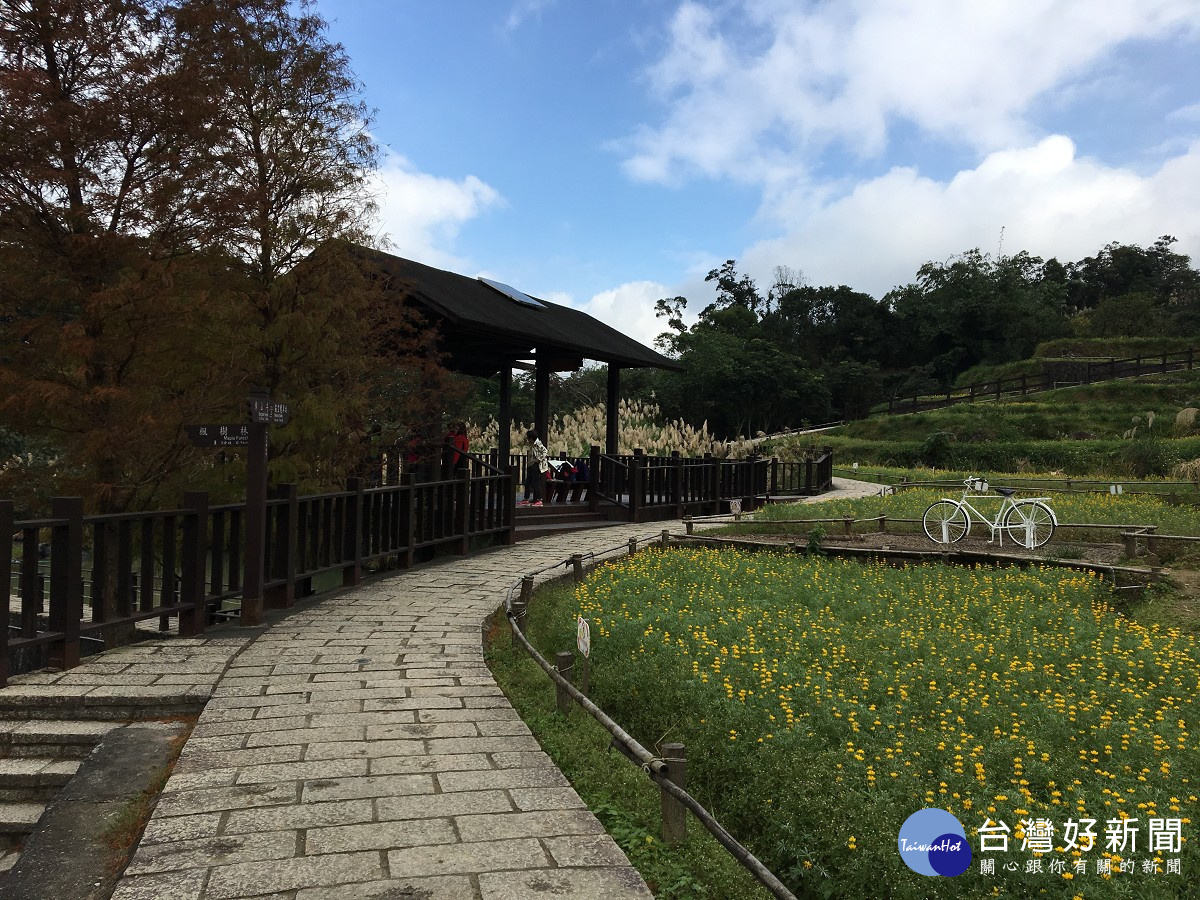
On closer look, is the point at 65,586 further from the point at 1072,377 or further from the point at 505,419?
the point at 1072,377

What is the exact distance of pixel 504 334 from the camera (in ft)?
43.9

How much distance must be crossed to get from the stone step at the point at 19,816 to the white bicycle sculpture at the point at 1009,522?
1082 centimetres

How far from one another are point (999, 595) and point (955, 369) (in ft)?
186

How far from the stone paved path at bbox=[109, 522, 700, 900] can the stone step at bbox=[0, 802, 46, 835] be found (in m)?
0.78

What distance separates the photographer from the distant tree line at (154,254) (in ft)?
21.8

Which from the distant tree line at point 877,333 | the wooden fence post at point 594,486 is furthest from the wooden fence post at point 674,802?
the distant tree line at point 877,333

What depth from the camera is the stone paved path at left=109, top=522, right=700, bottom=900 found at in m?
3.00

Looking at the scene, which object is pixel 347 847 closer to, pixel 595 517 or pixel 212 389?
pixel 212 389

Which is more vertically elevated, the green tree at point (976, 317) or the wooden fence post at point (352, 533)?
the green tree at point (976, 317)

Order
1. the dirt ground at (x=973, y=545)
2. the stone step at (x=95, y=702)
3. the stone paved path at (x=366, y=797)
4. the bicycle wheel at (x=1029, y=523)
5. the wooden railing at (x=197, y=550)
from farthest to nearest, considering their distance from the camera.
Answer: the bicycle wheel at (x=1029, y=523), the dirt ground at (x=973, y=545), the wooden railing at (x=197, y=550), the stone step at (x=95, y=702), the stone paved path at (x=366, y=797)

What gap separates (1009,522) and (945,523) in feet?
3.51

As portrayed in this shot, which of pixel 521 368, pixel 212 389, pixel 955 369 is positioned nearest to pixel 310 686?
pixel 212 389

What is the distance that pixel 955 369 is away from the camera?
60.3 meters

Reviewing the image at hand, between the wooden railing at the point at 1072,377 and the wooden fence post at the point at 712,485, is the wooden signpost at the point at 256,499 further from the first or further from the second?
the wooden railing at the point at 1072,377
